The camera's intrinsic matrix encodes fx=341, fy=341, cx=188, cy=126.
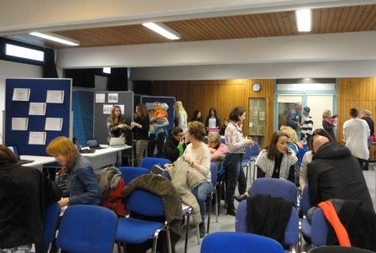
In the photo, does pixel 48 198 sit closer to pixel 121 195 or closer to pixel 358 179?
pixel 121 195

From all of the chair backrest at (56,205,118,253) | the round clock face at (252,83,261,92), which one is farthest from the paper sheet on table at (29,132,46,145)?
the round clock face at (252,83,261,92)

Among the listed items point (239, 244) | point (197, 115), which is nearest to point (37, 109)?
point (239, 244)

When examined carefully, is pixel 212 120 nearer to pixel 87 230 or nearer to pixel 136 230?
pixel 136 230

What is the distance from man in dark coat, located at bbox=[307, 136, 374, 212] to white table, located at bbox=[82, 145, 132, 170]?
334cm

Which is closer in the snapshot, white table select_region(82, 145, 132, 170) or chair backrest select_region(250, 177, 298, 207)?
chair backrest select_region(250, 177, 298, 207)

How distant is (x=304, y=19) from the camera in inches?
201

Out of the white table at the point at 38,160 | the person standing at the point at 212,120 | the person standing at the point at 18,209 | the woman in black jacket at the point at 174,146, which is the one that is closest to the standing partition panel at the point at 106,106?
the person standing at the point at 212,120

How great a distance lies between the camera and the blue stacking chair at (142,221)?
2.72 metres

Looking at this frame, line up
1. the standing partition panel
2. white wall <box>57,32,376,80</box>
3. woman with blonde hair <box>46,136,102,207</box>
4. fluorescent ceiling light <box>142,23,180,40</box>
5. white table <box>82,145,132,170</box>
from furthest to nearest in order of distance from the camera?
1. the standing partition panel
2. white wall <box>57,32,376,80</box>
3. fluorescent ceiling light <box>142,23,180,40</box>
4. white table <box>82,145,132,170</box>
5. woman with blonde hair <box>46,136,102,207</box>

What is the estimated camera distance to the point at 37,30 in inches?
167

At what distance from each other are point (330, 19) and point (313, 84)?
5.16 m

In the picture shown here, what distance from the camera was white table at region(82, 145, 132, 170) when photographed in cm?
526

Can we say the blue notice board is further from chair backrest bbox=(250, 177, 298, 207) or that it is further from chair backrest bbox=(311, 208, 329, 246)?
chair backrest bbox=(311, 208, 329, 246)

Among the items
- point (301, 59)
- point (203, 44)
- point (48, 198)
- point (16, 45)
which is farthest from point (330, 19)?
point (16, 45)
